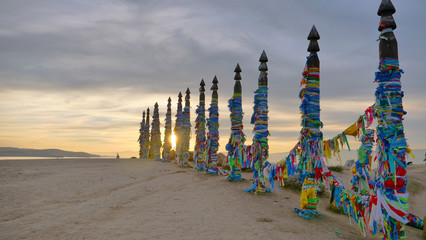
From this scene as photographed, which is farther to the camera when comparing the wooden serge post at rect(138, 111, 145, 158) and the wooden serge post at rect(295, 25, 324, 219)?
the wooden serge post at rect(138, 111, 145, 158)

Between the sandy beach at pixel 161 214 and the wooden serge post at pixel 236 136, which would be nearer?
the sandy beach at pixel 161 214

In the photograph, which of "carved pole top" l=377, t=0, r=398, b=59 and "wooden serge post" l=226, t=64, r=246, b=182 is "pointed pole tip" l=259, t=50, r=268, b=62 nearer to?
"wooden serge post" l=226, t=64, r=246, b=182

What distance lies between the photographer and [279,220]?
725 cm

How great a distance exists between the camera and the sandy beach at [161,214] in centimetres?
621

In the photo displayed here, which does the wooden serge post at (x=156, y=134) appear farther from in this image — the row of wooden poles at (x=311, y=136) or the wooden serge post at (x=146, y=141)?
the row of wooden poles at (x=311, y=136)

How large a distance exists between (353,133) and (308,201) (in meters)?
2.52

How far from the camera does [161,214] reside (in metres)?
7.57

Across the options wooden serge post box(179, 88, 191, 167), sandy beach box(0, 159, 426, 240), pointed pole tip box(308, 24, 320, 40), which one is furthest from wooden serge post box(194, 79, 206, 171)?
pointed pole tip box(308, 24, 320, 40)

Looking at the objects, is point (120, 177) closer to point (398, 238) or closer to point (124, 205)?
point (124, 205)

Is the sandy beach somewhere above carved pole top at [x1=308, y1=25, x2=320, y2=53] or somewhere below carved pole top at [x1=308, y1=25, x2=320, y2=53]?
below

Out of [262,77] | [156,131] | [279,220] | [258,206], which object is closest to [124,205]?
[258,206]

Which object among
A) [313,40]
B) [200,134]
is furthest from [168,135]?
[313,40]

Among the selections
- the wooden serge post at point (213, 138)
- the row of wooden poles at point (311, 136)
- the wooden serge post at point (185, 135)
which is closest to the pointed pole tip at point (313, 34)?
the row of wooden poles at point (311, 136)

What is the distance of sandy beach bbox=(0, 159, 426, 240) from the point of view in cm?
621
